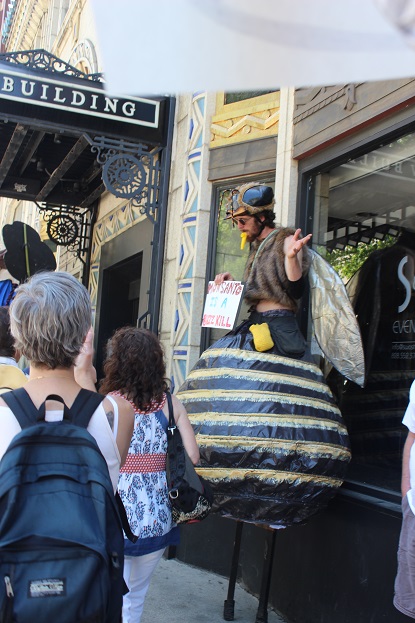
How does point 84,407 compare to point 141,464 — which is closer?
point 84,407

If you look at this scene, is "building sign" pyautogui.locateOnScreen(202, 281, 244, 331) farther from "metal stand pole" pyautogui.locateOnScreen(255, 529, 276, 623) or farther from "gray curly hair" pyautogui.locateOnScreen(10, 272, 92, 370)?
"gray curly hair" pyautogui.locateOnScreen(10, 272, 92, 370)

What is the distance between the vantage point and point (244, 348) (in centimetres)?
362

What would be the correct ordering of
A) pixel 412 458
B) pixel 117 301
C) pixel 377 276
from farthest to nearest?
pixel 117 301, pixel 377 276, pixel 412 458

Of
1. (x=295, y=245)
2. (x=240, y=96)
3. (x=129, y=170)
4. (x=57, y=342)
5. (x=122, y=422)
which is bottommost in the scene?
(x=122, y=422)

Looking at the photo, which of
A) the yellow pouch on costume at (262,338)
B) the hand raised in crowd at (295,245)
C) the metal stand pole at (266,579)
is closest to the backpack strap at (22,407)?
the yellow pouch on costume at (262,338)

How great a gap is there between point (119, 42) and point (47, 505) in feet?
3.47

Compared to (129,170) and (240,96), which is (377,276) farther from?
(129,170)

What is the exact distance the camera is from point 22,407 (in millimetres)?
1813

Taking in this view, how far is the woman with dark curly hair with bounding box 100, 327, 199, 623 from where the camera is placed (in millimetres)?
3209

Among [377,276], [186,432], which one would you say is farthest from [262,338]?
[377,276]

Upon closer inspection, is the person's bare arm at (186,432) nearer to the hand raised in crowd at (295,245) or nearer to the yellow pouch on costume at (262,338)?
the yellow pouch on costume at (262,338)

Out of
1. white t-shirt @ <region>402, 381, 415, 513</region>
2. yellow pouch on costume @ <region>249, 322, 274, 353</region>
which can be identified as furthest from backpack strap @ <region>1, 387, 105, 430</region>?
yellow pouch on costume @ <region>249, 322, 274, 353</region>

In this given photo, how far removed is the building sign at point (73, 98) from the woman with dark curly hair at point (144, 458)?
350cm

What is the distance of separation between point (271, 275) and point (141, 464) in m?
1.33
